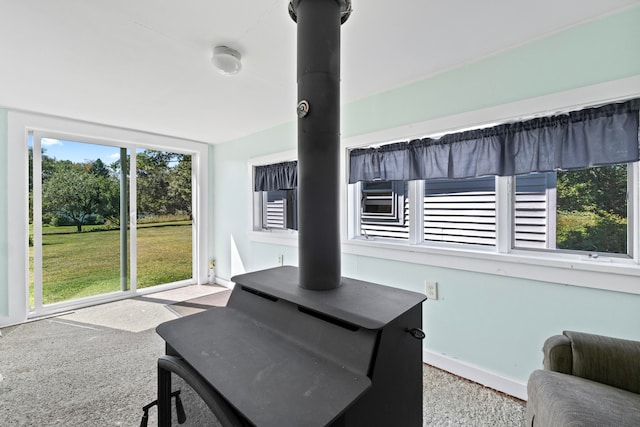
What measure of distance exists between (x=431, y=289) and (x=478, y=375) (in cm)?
62

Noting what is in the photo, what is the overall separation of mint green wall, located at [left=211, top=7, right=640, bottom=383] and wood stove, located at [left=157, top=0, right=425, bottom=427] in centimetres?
98

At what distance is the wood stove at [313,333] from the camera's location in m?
0.81

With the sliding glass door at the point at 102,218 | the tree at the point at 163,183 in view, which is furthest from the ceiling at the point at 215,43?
the tree at the point at 163,183

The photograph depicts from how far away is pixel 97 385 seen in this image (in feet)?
6.32

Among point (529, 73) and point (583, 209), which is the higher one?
point (529, 73)

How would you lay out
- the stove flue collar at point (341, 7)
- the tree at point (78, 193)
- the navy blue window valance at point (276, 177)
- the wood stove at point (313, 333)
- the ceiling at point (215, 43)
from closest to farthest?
the wood stove at point (313, 333) → the stove flue collar at point (341, 7) → the ceiling at point (215, 43) → the tree at point (78, 193) → the navy blue window valance at point (276, 177)

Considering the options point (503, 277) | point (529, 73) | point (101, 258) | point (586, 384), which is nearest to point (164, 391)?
point (586, 384)

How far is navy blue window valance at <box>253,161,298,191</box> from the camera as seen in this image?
3328 millimetres

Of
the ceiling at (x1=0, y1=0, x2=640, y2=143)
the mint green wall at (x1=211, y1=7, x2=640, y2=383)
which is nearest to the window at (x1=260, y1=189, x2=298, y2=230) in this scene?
the mint green wall at (x1=211, y1=7, x2=640, y2=383)

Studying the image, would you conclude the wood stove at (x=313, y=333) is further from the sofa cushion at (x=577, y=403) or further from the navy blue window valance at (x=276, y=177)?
the navy blue window valance at (x=276, y=177)

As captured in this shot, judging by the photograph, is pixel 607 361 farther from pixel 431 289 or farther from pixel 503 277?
pixel 431 289

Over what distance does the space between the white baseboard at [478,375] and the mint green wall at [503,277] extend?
0.11 ft

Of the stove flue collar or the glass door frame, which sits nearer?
the stove flue collar

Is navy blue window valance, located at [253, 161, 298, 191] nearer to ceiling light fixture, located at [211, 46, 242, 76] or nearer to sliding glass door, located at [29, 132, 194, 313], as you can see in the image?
sliding glass door, located at [29, 132, 194, 313]
